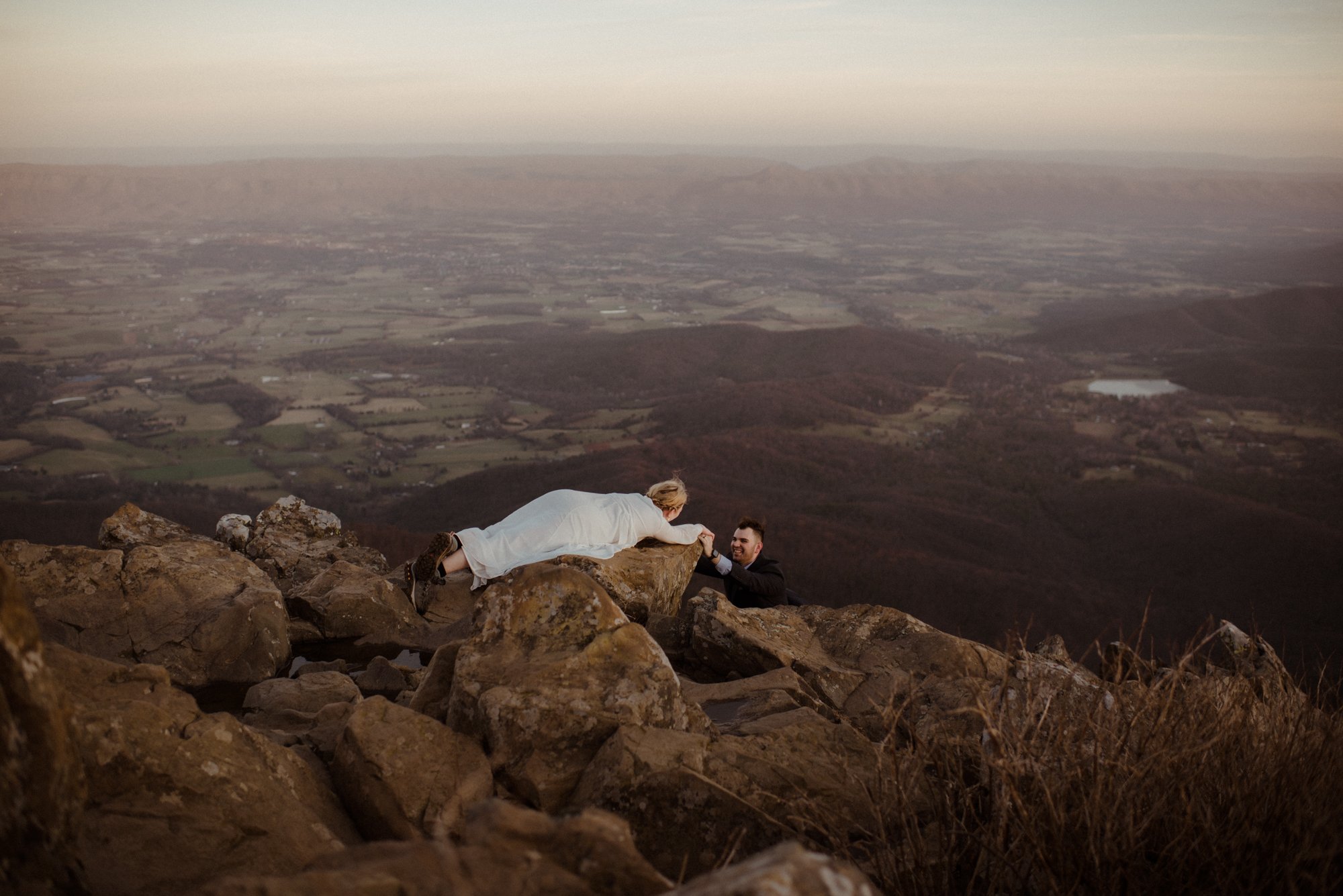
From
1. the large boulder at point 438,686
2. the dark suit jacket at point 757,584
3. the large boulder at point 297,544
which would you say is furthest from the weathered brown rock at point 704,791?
the large boulder at point 297,544

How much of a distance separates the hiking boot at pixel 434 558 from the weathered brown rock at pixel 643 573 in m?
1.21

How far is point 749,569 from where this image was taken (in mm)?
9922

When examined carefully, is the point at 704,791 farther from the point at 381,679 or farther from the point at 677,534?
the point at 677,534

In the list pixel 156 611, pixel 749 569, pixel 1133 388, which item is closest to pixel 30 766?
pixel 156 611

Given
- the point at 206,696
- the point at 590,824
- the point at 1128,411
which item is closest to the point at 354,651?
the point at 206,696

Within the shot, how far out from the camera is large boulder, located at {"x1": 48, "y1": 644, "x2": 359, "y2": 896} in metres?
3.64

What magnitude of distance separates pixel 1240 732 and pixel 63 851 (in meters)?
5.25

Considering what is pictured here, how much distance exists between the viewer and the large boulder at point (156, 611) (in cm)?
833

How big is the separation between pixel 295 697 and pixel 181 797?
11.0 feet

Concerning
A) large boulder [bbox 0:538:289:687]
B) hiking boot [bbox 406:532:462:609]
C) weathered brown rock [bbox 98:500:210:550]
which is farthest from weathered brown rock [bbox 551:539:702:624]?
weathered brown rock [bbox 98:500:210:550]

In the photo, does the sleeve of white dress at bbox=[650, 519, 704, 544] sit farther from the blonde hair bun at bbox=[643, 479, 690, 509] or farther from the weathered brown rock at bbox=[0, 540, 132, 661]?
the weathered brown rock at bbox=[0, 540, 132, 661]

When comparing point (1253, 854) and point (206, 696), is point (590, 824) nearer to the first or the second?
point (1253, 854)

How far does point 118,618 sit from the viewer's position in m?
8.67

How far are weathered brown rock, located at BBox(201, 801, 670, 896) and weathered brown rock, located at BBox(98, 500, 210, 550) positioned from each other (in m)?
9.20
